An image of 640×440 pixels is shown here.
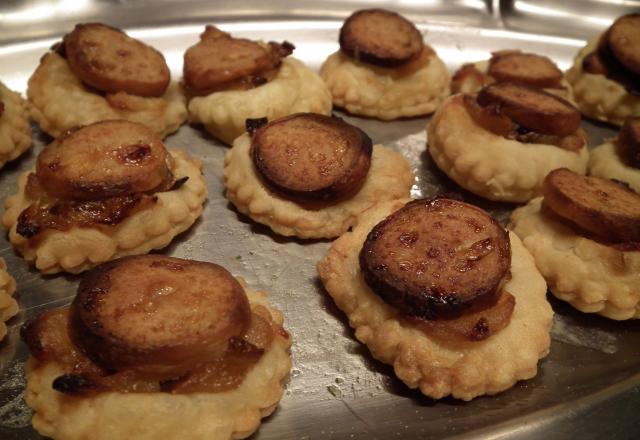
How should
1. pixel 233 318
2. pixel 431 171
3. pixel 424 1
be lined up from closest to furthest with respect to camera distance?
pixel 233 318
pixel 431 171
pixel 424 1

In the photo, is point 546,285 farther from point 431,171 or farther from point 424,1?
point 424,1

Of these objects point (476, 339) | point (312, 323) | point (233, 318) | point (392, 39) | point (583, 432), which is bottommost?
point (583, 432)

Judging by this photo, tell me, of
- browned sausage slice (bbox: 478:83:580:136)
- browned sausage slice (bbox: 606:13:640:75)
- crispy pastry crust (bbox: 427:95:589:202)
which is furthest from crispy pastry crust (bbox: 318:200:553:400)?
browned sausage slice (bbox: 606:13:640:75)

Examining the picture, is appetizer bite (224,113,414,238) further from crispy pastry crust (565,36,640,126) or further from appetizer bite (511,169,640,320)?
crispy pastry crust (565,36,640,126)

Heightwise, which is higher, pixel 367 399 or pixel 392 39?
Result: pixel 392 39

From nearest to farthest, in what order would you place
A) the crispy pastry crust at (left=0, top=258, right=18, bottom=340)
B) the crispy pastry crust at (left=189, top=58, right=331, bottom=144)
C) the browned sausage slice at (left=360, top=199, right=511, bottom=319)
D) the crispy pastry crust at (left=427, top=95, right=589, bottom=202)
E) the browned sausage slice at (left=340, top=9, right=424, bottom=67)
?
the browned sausage slice at (left=360, top=199, right=511, bottom=319), the crispy pastry crust at (left=0, top=258, right=18, bottom=340), the crispy pastry crust at (left=427, top=95, right=589, bottom=202), the crispy pastry crust at (left=189, top=58, right=331, bottom=144), the browned sausage slice at (left=340, top=9, right=424, bottom=67)

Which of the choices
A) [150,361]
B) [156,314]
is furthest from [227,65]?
[150,361]

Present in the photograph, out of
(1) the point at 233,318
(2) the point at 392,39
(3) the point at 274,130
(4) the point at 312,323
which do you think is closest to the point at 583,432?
(4) the point at 312,323
